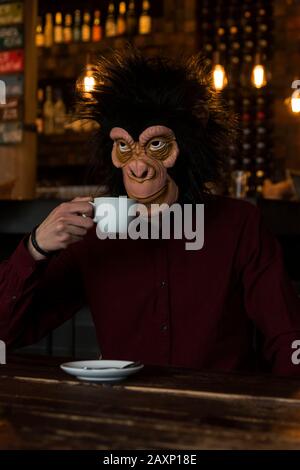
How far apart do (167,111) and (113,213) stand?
371mm

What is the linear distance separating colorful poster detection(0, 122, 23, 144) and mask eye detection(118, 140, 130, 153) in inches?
137

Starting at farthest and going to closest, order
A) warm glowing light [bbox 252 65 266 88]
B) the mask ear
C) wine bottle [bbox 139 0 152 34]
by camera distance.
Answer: wine bottle [bbox 139 0 152 34]
warm glowing light [bbox 252 65 266 88]
the mask ear

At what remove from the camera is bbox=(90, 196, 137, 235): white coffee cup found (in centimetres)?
140

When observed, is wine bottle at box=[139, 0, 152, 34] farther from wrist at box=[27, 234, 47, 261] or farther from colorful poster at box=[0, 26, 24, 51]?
wrist at box=[27, 234, 47, 261]

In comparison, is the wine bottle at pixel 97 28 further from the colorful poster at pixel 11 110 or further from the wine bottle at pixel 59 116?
the colorful poster at pixel 11 110

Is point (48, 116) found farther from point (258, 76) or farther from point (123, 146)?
point (123, 146)

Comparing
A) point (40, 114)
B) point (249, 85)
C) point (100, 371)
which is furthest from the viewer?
point (40, 114)

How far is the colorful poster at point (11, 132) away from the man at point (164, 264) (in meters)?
3.35

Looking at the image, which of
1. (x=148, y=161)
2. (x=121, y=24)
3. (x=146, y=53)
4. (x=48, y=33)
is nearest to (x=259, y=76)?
(x=146, y=53)

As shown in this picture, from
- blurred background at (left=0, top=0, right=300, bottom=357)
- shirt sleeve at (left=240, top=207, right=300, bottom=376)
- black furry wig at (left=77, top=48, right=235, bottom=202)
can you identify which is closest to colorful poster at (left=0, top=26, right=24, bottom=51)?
blurred background at (left=0, top=0, right=300, bottom=357)

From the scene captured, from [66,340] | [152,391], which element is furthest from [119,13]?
[152,391]

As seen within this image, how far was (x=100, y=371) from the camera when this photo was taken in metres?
1.17
